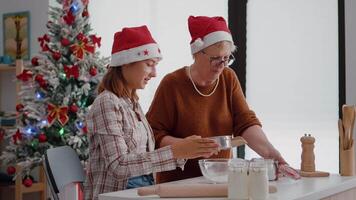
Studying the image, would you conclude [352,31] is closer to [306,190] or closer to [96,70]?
[96,70]

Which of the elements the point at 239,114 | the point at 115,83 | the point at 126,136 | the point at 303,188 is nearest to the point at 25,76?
the point at 239,114

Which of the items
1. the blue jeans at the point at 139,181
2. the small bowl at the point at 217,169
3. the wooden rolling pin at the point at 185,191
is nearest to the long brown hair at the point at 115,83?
the blue jeans at the point at 139,181

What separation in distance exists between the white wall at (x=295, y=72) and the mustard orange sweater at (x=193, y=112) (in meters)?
1.83

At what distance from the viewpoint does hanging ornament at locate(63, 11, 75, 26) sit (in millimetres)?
4613

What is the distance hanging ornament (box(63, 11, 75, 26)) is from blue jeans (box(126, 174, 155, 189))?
2707 millimetres

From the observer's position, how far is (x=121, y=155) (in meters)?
2.00

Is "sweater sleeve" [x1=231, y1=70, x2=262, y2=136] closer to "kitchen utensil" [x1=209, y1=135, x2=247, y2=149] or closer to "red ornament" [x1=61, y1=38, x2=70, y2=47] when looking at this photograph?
"kitchen utensil" [x1=209, y1=135, x2=247, y2=149]

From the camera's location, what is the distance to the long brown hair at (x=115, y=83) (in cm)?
222

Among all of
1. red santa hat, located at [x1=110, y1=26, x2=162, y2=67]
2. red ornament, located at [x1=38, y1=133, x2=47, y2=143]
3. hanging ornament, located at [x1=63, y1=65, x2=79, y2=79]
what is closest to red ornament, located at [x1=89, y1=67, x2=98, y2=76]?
hanging ornament, located at [x1=63, y1=65, x2=79, y2=79]

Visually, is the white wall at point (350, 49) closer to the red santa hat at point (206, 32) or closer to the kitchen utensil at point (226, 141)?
the red santa hat at point (206, 32)

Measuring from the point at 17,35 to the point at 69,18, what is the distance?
1.09 metres

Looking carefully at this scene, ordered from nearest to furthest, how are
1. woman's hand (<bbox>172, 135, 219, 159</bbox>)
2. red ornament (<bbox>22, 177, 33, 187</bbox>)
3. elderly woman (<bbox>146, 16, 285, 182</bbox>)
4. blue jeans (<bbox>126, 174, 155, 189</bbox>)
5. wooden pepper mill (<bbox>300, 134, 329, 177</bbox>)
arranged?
woman's hand (<bbox>172, 135, 219, 159</bbox>)
blue jeans (<bbox>126, 174, 155, 189</bbox>)
wooden pepper mill (<bbox>300, 134, 329, 177</bbox>)
elderly woman (<bbox>146, 16, 285, 182</bbox>)
red ornament (<bbox>22, 177, 33, 187</bbox>)

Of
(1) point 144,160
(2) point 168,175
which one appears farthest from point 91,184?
(2) point 168,175

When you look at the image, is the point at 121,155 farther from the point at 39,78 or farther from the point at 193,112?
the point at 39,78
